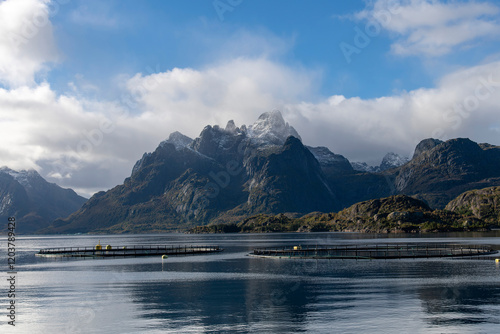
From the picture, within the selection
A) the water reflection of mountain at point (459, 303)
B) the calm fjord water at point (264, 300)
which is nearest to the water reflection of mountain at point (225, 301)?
the calm fjord water at point (264, 300)

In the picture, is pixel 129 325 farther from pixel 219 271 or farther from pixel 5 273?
pixel 5 273

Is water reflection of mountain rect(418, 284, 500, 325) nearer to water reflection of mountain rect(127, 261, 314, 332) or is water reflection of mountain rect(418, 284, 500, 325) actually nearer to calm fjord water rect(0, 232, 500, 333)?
calm fjord water rect(0, 232, 500, 333)

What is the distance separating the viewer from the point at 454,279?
100 meters

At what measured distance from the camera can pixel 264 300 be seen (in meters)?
79.4

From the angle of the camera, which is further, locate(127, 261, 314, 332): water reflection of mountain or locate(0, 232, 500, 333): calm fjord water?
locate(127, 261, 314, 332): water reflection of mountain

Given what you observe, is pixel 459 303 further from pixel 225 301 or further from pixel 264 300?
pixel 225 301

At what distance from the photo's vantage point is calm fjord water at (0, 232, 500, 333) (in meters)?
61.9

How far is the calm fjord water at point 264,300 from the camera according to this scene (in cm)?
6191

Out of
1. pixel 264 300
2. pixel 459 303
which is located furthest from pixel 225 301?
pixel 459 303

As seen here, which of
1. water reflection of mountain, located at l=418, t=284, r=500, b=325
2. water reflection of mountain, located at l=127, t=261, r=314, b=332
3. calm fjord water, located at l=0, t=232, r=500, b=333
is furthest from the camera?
water reflection of mountain, located at l=127, t=261, r=314, b=332

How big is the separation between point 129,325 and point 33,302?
2876cm

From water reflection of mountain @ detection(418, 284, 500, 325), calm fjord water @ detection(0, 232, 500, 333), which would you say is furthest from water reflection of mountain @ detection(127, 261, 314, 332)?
water reflection of mountain @ detection(418, 284, 500, 325)

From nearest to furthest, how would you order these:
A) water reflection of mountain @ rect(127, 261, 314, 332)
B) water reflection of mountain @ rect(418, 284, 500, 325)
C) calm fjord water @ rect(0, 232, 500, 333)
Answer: calm fjord water @ rect(0, 232, 500, 333), water reflection of mountain @ rect(418, 284, 500, 325), water reflection of mountain @ rect(127, 261, 314, 332)

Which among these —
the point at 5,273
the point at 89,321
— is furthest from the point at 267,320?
the point at 5,273
